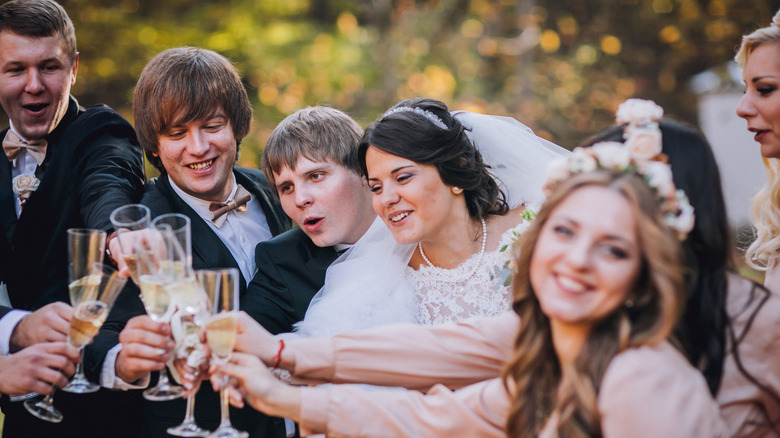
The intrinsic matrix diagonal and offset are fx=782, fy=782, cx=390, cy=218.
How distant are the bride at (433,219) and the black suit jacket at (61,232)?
1240mm

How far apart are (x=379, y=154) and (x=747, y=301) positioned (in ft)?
6.18

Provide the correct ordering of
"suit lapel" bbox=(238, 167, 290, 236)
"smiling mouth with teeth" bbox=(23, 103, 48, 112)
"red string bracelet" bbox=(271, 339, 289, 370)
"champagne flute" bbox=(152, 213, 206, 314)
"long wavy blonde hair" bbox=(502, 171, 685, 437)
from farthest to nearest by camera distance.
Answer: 1. "suit lapel" bbox=(238, 167, 290, 236)
2. "smiling mouth with teeth" bbox=(23, 103, 48, 112)
3. "red string bracelet" bbox=(271, 339, 289, 370)
4. "champagne flute" bbox=(152, 213, 206, 314)
5. "long wavy blonde hair" bbox=(502, 171, 685, 437)

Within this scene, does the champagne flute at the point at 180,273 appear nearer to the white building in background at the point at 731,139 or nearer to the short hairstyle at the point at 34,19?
the short hairstyle at the point at 34,19

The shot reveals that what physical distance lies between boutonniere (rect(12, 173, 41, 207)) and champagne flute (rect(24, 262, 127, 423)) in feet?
4.89

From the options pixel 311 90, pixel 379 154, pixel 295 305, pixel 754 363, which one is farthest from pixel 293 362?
pixel 311 90

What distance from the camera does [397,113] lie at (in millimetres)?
Result: 4008

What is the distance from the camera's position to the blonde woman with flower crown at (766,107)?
390 centimetres

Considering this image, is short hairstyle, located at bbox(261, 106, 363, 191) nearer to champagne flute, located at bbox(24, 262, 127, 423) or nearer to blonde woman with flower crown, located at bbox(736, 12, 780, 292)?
champagne flute, located at bbox(24, 262, 127, 423)

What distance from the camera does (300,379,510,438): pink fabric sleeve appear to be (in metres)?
2.73

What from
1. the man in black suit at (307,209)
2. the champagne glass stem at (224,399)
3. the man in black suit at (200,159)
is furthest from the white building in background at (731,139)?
the champagne glass stem at (224,399)

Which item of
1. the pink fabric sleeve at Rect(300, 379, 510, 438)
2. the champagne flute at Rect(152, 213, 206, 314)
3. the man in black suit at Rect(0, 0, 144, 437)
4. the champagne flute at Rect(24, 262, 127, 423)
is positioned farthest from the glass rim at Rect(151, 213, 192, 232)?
the man in black suit at Rect(0, 0, 144, 437)

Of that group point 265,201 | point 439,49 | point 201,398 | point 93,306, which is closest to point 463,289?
point 265,201

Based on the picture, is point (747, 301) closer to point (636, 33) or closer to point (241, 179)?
point (241, 179)

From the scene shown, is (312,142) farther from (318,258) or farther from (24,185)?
(24,185)
